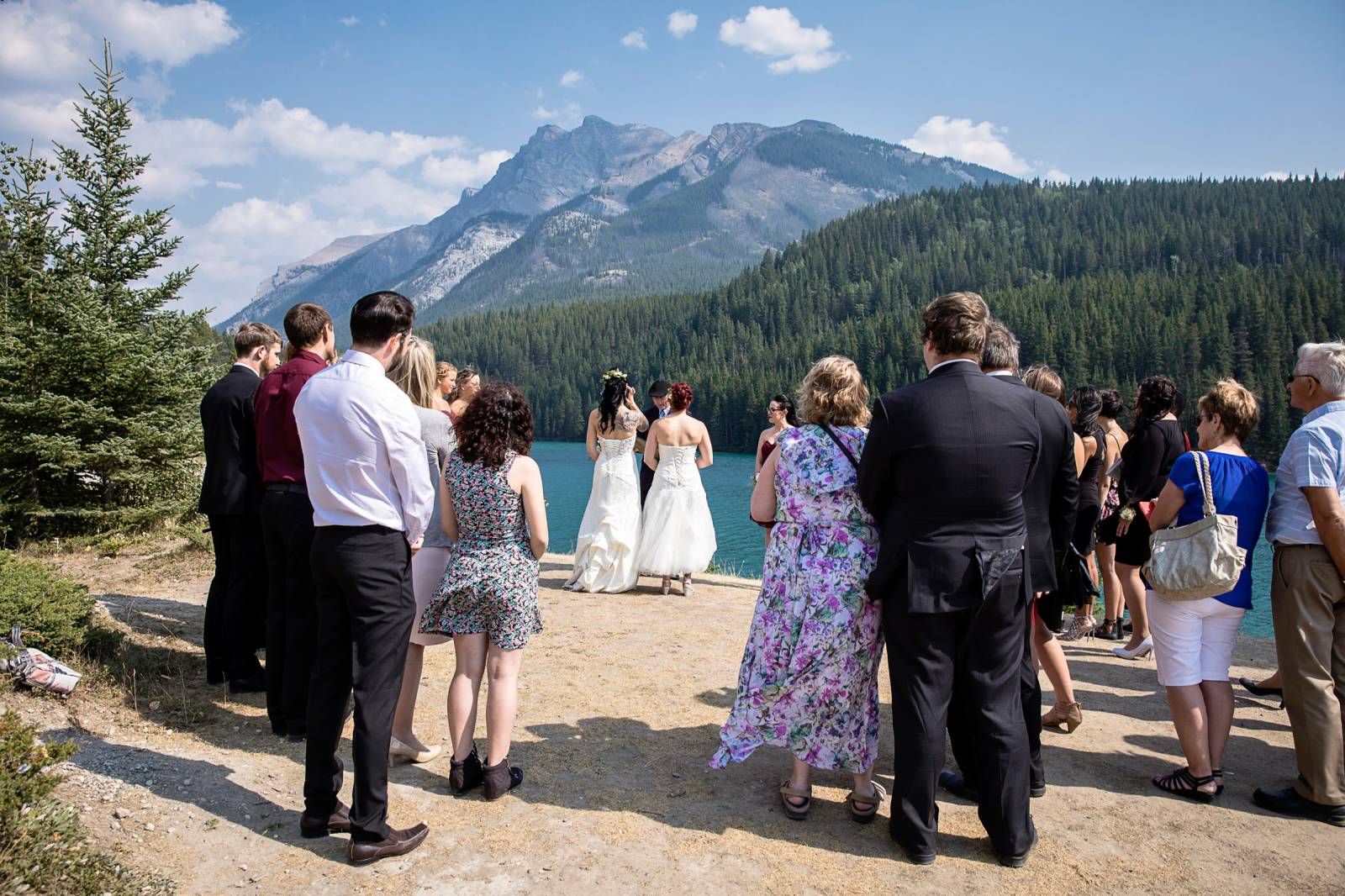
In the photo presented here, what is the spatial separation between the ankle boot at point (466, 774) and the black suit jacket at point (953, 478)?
2.43m

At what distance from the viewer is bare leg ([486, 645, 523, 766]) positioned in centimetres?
426

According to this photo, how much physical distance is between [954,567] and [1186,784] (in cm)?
230

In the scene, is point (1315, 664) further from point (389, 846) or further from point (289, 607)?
point (289, 607)

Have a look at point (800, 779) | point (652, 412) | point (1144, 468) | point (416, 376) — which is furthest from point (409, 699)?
point (652, 412)

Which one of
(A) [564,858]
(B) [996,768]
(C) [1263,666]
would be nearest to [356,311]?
(A) [564,858]

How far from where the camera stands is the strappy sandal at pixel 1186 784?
176 inches

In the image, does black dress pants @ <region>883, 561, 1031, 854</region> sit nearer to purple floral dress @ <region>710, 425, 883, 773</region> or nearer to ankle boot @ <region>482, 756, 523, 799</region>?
purple floral dress @ <region>710, 425, 883, 773</region>

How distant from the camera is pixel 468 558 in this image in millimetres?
4242

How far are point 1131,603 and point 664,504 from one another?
508 centimetres

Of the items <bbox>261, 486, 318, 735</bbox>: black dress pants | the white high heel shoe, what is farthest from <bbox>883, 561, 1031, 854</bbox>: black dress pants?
the white high heel shoe

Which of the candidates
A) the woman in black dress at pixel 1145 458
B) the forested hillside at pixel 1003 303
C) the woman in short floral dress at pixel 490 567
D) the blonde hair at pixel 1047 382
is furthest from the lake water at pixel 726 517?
the forested hillside at pixel 1003 303

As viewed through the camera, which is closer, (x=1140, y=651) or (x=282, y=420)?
(x=282, y=420)

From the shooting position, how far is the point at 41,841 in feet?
10.2

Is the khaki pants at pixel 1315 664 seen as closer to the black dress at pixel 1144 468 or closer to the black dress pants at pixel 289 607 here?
the black dress at pixel 1144 468
